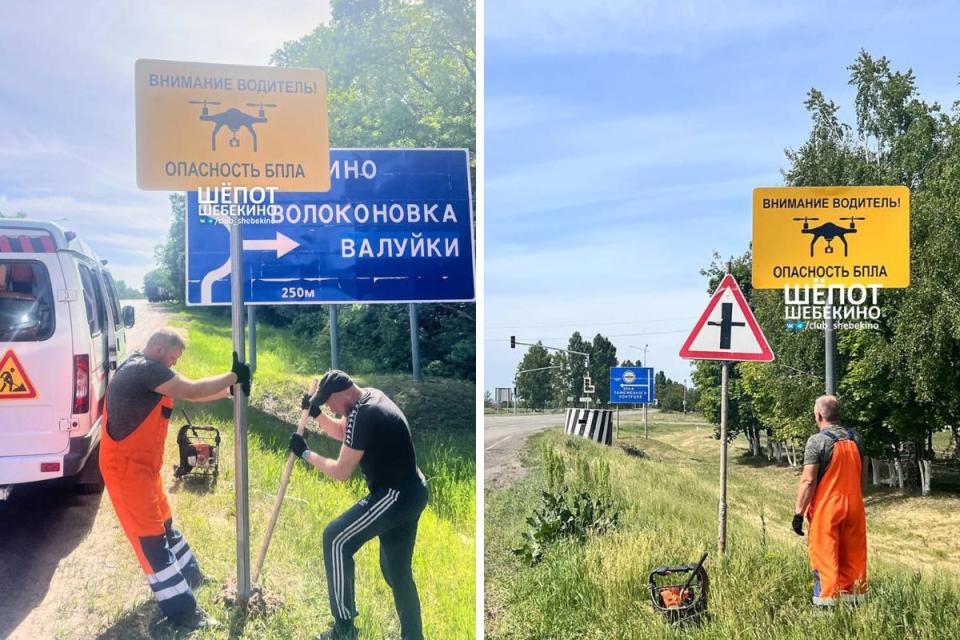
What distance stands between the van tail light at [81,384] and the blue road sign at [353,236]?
2.20 ft

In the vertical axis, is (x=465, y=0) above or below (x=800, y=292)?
above

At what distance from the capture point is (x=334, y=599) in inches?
176

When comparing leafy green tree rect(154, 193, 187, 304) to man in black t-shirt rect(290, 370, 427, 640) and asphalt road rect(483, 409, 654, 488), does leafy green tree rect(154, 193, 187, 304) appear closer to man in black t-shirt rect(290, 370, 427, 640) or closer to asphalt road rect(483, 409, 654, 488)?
man in black t-shirt rect(290, 370, 427, 640)

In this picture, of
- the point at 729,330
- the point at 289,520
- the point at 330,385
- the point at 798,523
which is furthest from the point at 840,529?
the point at 289,520

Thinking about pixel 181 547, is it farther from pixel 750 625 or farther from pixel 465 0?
pixel 465 0

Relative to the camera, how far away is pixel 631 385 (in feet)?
22.2

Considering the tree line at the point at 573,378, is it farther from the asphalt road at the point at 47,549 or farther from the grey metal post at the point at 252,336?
the asphalt road at the point at 47,549

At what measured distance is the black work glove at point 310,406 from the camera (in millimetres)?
4609

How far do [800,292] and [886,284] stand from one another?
1.75 ft

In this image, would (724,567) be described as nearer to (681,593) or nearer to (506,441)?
(681,593)

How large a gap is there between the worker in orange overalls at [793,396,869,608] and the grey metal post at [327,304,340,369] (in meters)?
2.81

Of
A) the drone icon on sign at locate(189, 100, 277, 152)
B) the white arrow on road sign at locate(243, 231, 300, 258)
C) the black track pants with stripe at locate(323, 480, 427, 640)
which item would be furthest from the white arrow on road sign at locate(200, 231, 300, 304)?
the black track pants with stripe at locate(323, 480, 427, 640)

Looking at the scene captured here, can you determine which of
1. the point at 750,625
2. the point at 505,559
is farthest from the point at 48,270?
the point at 750,625

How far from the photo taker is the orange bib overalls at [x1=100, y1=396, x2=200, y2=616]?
4.28 meters
